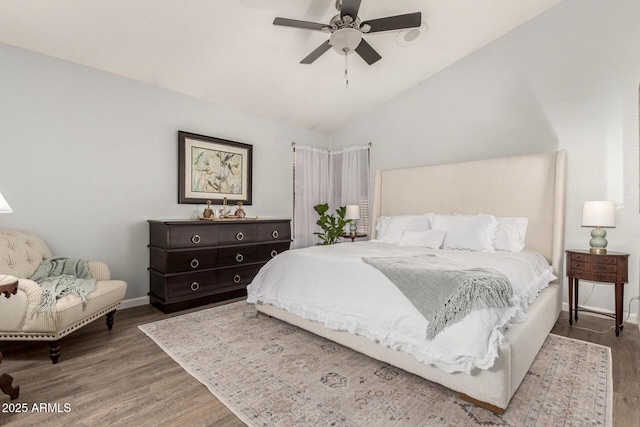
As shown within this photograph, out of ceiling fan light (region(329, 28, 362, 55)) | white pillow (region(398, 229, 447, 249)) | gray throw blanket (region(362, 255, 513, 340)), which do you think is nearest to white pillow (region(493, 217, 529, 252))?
white pillow (region(398, 229, 447, 249))

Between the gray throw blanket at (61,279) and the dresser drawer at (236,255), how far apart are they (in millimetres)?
1315

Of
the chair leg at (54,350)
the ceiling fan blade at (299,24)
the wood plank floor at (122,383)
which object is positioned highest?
the ceiling fan blade at (299,24)

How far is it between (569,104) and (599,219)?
4.38ft

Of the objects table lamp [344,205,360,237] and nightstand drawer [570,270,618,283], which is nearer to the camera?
nightstand drawer [570,270,618,283]

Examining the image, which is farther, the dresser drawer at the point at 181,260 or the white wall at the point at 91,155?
the dresser drawer at the point at 181,260

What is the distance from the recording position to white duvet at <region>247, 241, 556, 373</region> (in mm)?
1698

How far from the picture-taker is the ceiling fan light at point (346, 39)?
248 cm

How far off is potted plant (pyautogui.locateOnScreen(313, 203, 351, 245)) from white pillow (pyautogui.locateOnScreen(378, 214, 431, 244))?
1073mm

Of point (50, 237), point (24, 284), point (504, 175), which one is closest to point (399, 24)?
point (504, 175)

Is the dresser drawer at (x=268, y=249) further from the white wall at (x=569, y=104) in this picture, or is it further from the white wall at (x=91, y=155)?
the white wall at (x=569, y=104)

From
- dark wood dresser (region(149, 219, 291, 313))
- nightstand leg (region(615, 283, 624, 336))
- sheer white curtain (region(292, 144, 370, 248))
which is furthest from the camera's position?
sheer white curtain (region(292, 144, 370, 248))

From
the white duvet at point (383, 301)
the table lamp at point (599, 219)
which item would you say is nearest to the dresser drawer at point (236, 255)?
the white duvet at point (383, 301)

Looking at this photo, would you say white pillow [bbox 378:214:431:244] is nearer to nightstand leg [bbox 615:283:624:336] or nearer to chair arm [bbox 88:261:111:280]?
nightstand leg [bbox 615:283:624:336]

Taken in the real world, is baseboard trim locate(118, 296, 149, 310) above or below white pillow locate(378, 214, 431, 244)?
below
